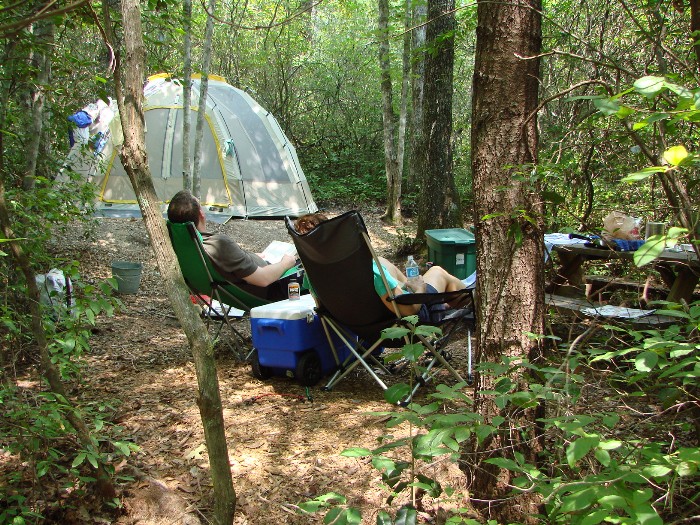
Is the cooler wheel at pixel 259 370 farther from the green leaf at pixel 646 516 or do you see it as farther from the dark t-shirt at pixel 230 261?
the green leaf at pixel 646 516

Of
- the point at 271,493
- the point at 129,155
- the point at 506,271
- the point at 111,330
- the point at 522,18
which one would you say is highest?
the point at 522,18

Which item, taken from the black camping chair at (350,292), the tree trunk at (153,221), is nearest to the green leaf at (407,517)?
the tree trunk at (153,221)

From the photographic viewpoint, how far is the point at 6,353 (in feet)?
9.87

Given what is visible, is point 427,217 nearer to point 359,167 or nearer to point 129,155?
point 129,155

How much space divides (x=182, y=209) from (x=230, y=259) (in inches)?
16.2

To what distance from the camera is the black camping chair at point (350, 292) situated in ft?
10.3

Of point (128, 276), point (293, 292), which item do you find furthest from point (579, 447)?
point (128, 276)

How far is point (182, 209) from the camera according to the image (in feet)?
12.1

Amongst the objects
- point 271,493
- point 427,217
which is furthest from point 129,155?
point 427,217

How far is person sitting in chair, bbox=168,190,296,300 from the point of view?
3693mm

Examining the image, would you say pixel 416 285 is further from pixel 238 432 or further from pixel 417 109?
pixel 417 109

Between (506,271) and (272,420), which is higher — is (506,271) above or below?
above

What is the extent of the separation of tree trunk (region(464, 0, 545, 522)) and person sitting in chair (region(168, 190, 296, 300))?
1996mm

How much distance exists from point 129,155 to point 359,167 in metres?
11.2
